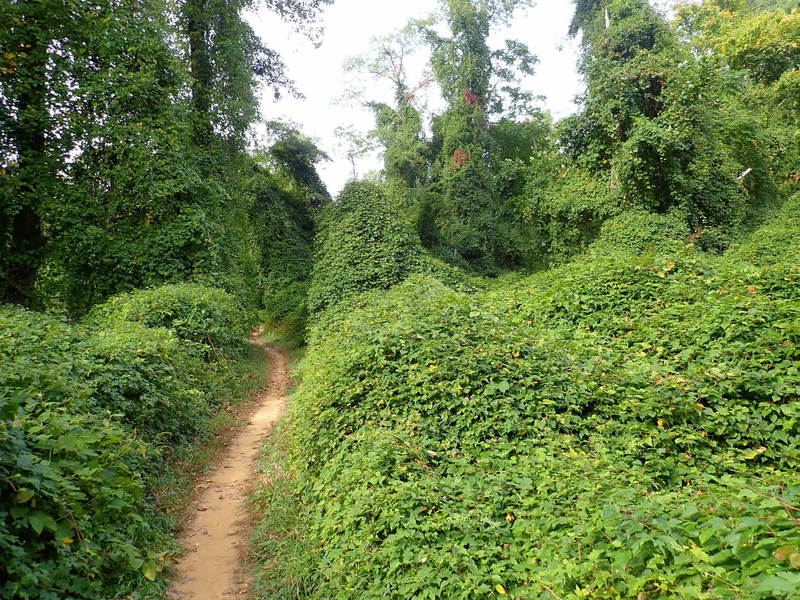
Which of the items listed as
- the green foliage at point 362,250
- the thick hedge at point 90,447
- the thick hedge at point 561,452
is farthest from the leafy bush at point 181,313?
the green foliage at point 362,250

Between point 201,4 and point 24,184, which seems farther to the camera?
point 201,4

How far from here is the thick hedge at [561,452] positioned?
2.75m

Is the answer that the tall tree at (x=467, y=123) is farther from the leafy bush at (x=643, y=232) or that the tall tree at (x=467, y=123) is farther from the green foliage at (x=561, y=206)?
the leafy bush at (x=643, y=232)

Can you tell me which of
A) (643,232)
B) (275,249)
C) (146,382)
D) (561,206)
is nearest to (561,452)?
(146,382)

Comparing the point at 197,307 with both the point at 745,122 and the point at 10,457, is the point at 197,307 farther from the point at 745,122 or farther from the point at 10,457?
the point at 745,122

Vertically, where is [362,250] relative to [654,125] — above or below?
below

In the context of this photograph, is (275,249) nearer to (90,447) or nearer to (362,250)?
(362,250)

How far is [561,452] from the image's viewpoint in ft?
14.5

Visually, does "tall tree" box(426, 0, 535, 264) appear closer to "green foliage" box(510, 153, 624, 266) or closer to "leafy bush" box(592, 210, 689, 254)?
"green foliage" box(510, 153, 624, 266)

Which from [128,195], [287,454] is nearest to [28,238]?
[128,195]

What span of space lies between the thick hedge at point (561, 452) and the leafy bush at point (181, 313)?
12.0 feet

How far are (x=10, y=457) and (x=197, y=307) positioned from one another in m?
7.55

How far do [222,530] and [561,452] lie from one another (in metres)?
4.25

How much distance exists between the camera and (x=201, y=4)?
48.6 ft
